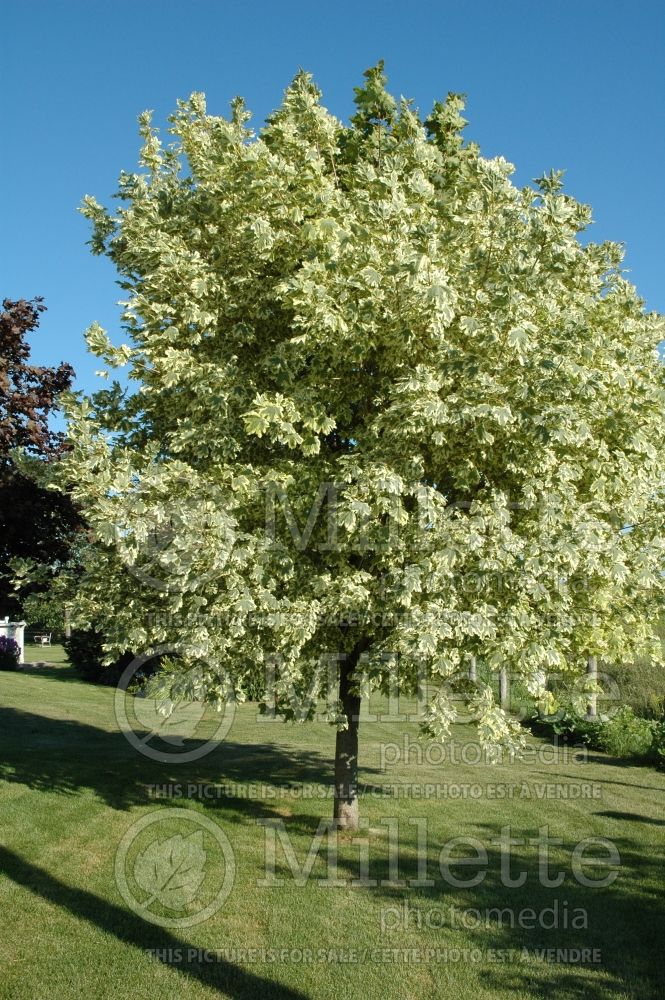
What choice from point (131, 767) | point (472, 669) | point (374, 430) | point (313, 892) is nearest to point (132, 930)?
point (313, 892)

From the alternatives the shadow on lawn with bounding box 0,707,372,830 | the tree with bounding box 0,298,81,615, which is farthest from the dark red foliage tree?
the shadow on lawn with bounding box 0,707,372,830

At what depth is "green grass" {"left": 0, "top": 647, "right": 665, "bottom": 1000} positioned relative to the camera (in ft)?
23.5

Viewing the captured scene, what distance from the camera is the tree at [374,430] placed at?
8.33 meters

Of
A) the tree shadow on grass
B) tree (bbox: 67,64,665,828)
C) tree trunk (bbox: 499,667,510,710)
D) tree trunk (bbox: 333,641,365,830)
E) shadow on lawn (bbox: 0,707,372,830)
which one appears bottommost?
the tree shadow on grass

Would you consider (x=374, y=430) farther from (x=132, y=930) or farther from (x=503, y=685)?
(x=503, y=685)

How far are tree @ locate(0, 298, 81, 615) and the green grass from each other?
14.3ft

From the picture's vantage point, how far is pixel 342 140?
1116 centimetres

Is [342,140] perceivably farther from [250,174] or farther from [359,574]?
[359,574]

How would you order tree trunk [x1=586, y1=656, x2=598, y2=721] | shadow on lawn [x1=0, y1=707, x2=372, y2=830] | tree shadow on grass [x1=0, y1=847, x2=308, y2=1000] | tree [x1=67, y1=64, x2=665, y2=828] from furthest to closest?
shadow on lawn [x1=0, y1=707, x2=372, y2=830]
tree trunk [x1=586, y1=656, x2=598, y2=721]
tree [x1=67, y1=64, x2=665, y2=828]
tree shadow on grass [x1=0, y1=847, x2=308, y2=1000]

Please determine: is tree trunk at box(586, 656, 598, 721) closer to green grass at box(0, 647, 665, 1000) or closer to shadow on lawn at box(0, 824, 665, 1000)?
green grass at box(0, 647, 665, 1000)

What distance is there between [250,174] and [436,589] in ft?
18.9

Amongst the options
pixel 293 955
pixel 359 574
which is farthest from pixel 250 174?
pixel 293 955

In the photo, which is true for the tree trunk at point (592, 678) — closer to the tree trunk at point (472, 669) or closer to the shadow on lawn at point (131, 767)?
the tree trunk at point (472, 669)

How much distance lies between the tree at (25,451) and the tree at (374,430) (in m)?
3.55
